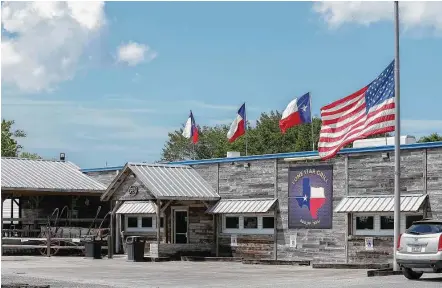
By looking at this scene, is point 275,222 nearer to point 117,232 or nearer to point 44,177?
point 117,232

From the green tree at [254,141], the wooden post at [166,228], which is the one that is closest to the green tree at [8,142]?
the green tree at [254,141]

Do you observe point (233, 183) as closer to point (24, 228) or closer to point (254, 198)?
point (254, 198)

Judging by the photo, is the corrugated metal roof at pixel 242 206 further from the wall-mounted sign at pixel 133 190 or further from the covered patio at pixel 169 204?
the wall-mounted sign at pixel 133 190

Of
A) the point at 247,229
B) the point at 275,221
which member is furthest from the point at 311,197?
the point at 247,229

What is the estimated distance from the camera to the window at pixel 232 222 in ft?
111

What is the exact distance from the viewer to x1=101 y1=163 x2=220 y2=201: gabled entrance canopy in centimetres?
3312

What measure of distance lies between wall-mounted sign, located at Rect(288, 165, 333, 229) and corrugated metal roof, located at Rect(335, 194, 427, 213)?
1068 millimetres

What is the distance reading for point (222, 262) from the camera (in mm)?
31656

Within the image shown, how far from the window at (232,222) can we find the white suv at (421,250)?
1319cm

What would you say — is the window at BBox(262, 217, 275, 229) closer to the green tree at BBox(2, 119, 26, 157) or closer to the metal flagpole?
the metal flagpole

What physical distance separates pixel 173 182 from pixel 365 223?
8.90m

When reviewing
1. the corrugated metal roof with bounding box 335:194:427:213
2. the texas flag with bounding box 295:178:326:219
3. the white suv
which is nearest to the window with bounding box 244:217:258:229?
the texas flag with bounding box 295:178:326:219

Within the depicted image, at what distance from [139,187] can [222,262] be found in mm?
4750

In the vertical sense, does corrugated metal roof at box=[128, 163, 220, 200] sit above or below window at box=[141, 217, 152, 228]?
above
